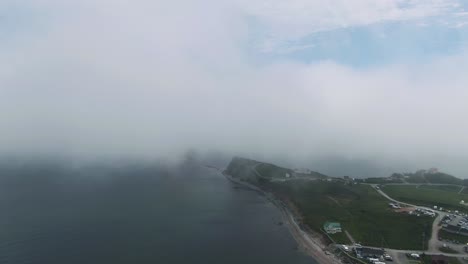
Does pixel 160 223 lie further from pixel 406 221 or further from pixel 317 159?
pixel 317 159

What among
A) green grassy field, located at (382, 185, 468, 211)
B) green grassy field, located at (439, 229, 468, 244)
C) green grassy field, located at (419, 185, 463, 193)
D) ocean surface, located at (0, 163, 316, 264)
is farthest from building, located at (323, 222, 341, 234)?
green grassy field, located at (419, 185, 463, 193)

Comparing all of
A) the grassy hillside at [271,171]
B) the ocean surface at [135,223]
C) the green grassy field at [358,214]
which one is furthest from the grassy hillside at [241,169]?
the green grassy field at [358,214]

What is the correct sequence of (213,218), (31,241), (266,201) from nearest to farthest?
(31,241), (213,218), (266,201)

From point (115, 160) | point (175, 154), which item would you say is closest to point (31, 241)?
point (115, 160)

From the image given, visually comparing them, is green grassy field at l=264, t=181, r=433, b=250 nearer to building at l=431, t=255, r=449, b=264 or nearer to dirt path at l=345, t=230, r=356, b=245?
dirt path at l=345, t=230, r=356, b=245

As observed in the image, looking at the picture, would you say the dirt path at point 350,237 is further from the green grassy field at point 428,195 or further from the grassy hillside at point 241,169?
the grassy hillside at point 241,169

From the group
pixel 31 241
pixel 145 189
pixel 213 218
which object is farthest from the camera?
pixel 145 189
